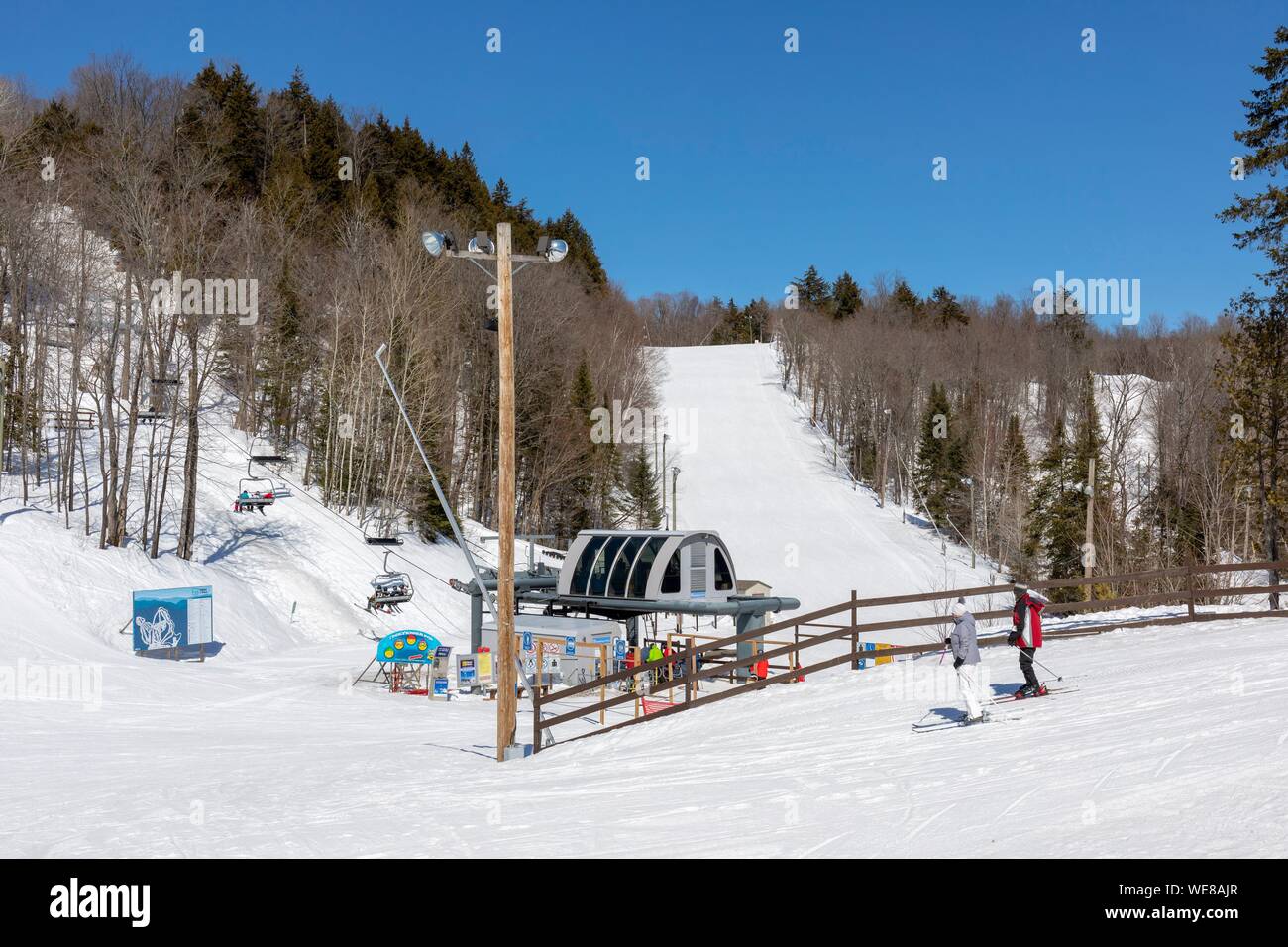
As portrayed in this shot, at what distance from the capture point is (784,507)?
239 feet

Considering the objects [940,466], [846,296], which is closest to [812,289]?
[846,296]

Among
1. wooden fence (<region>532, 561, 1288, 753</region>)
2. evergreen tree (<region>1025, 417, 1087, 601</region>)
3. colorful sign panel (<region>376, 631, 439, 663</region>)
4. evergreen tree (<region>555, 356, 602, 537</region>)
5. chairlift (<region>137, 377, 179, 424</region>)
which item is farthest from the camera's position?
evergreen tree (<region>555, 356, 602, 537</region>)

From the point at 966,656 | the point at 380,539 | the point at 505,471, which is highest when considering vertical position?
the point at 505,471

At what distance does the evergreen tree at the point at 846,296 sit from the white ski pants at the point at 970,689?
128063mm

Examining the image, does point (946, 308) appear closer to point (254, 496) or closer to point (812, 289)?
point (812, 289)

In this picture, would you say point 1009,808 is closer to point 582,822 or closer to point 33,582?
point 582,822

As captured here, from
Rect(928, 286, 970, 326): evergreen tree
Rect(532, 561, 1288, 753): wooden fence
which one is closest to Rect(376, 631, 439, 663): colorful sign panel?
Rect(532, 561, 1288, 753): wooden fence

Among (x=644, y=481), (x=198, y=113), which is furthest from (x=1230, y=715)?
(x=198, y=113)

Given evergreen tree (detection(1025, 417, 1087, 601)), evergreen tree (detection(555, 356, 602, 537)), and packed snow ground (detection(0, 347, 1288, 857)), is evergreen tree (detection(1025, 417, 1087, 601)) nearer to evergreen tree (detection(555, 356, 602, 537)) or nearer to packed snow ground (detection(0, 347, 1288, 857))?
evergreen tree (detection(555, 356, 602, 537))

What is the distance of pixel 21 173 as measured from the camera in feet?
139

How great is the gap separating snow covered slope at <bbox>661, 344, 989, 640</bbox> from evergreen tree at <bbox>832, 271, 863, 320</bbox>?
29.5 metres

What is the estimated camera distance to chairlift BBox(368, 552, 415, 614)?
3453 centimetres

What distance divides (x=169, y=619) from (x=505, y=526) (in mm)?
16773
